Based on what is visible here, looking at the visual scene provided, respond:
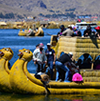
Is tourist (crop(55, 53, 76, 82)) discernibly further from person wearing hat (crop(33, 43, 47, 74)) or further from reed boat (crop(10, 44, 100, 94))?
person wearing hat (crop(33, 43, 47, 74))

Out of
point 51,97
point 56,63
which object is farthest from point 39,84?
point 56,63

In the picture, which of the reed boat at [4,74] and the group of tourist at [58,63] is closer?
the group of tourist at [58,63]

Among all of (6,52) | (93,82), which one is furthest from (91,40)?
(6,52)

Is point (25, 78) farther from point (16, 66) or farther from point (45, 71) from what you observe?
point (45, 71)

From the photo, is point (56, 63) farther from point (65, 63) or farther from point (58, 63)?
point (65, 63)

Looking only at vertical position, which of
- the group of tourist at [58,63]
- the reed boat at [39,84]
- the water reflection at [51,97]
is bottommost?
the water reflection at [51,97]

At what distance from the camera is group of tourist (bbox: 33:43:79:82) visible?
12.4 m

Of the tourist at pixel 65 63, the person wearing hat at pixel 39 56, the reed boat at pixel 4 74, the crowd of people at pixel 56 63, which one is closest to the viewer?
the tourist at pixel 65 63

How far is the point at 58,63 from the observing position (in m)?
12.4

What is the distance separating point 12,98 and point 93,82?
3439 mm

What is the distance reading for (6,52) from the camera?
45.4 feet

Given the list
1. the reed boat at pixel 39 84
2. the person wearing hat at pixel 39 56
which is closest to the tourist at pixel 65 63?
the reed boat at pixel 39 84

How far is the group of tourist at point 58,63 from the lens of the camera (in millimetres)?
12367

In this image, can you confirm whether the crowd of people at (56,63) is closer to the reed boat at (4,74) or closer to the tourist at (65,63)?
the tourist at (65,63)
